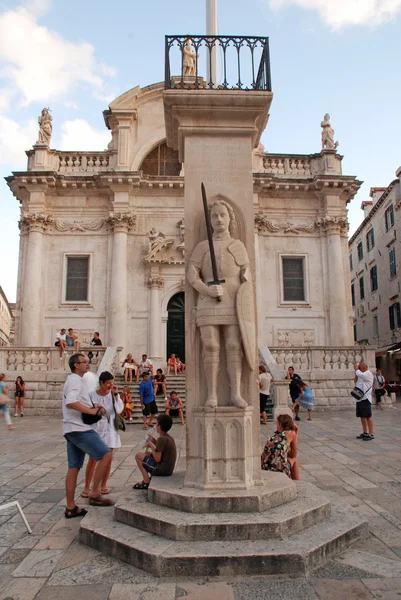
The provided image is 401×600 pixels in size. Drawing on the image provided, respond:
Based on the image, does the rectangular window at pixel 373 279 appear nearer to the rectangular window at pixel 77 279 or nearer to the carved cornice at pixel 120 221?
the carved cornice at pixel 120 221

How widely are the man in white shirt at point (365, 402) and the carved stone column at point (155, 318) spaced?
11495mm

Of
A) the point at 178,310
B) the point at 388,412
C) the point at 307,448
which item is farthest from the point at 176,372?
the point at 307,448

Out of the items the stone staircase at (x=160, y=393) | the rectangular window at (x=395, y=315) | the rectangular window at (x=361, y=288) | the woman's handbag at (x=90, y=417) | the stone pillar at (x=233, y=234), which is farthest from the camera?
the rectangular window at (x=361, y=288)

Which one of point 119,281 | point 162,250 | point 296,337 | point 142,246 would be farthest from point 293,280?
point 119,281

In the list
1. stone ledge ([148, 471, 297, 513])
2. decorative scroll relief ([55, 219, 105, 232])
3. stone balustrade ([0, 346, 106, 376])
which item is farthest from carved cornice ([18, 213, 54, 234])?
stone ledge ([148, 471, 297, 513])

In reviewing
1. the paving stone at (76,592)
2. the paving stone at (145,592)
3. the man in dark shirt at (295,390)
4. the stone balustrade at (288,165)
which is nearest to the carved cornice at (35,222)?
the stone balustrade at (288,165)

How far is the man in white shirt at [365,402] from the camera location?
1069 centimetres

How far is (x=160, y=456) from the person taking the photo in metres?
5.60

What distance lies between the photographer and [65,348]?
18.0 meters

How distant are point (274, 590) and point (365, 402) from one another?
7736mm

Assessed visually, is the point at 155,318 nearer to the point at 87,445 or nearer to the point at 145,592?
the point at 87,445

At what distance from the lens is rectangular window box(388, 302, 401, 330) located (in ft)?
105

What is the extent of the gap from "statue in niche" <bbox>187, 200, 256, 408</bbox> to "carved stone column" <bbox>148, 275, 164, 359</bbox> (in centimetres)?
1601

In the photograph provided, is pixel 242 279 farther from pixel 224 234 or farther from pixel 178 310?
pixel 178 310
